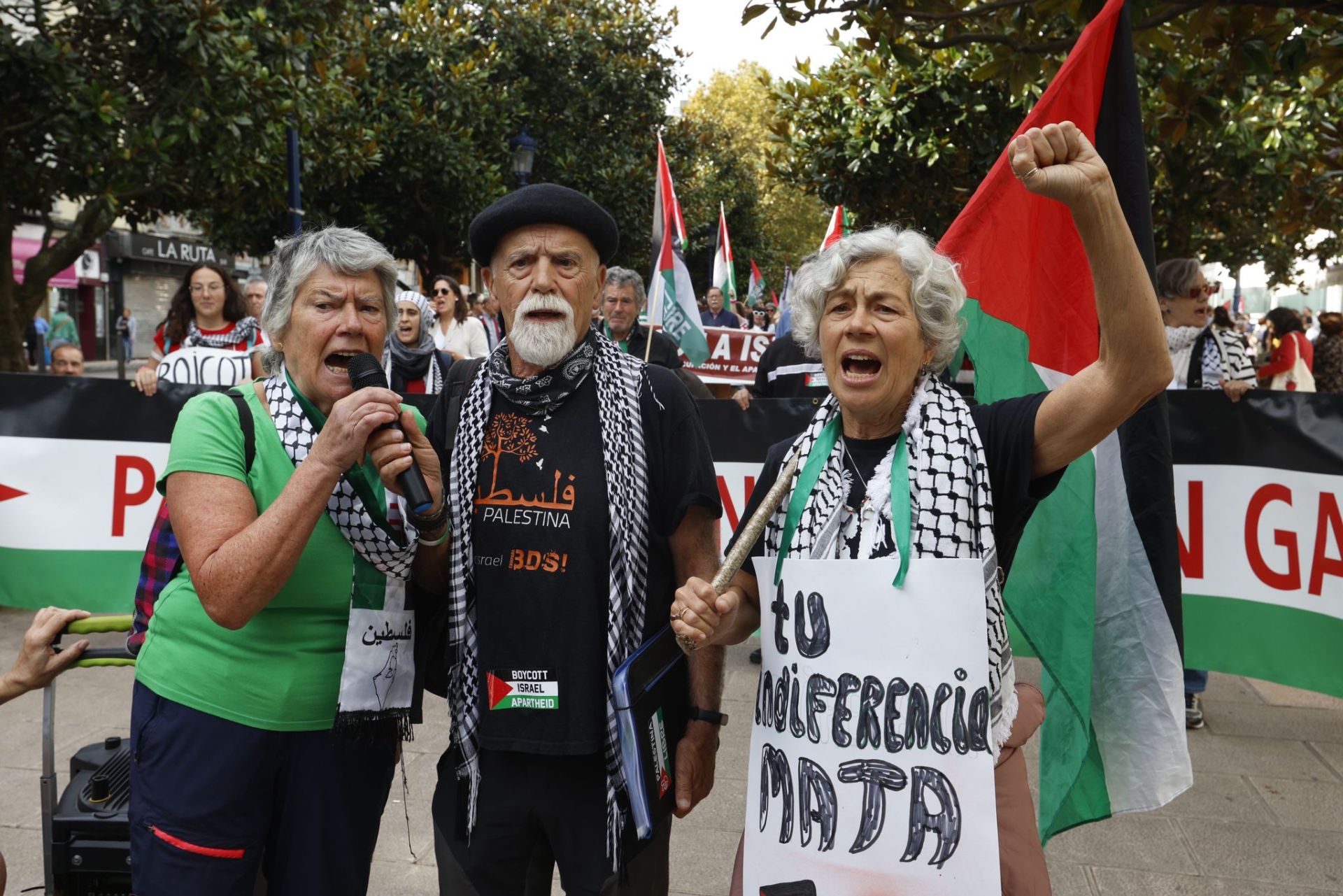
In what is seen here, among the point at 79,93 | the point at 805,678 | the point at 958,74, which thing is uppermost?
the point at 958,74

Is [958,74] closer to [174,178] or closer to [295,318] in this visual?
[174,178]

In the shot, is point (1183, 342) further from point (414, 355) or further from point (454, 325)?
point (454, 325)

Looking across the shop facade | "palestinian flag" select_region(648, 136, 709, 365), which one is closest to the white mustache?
"palestinian flag" select_region(648, 136, 709, 365)

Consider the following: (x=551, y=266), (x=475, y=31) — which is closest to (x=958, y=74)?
(x=551, y=266)

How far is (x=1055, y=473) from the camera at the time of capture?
81.2 inches

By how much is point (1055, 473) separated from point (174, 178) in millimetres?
11843

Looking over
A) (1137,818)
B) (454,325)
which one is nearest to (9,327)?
(454,325)

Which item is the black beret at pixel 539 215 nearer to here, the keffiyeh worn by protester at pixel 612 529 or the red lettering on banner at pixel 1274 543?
the keffiyeh worn by protester at pixel 612 529

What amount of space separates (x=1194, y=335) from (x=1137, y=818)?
→ 9.44ft

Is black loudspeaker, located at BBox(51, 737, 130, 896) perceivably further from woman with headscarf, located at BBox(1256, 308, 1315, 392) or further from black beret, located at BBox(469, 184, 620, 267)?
woman with headscarf, located at BBox(1256, 308, 1315, 392)

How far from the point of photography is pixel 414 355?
693 cm

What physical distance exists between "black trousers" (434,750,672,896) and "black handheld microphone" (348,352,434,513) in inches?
22.6

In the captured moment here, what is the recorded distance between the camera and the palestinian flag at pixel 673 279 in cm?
937

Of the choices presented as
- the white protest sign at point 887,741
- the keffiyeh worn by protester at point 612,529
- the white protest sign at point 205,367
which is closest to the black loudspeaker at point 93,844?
the keffiyeh worn by protester at point 612,529
